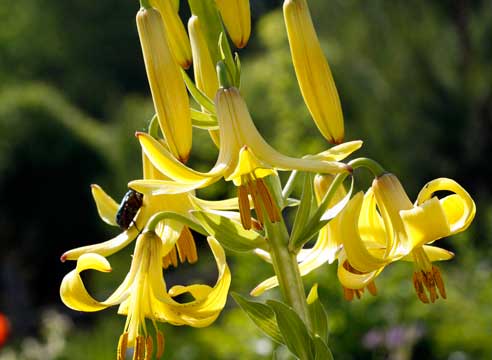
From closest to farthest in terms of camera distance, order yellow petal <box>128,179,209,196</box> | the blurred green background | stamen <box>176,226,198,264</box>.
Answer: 1. yellow petal <box>128,179,209,196</box>
2. stamen <box>176,226,198,264</box>
3. the blurred green background

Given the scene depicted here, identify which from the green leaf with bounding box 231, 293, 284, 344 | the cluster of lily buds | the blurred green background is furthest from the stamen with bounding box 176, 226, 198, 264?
the blurred green background

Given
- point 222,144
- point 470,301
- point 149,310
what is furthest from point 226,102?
point 470,301

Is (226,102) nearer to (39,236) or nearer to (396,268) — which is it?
(396,268)

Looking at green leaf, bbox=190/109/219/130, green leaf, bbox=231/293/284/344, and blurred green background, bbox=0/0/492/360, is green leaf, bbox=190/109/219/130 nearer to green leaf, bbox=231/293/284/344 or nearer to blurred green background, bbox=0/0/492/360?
green leaf, bbox=231/293/284/344

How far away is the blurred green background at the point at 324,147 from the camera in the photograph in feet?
10.8

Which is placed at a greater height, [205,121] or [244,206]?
[205,121]

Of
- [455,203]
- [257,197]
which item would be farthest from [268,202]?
[455,203]

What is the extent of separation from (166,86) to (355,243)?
0.29 metres

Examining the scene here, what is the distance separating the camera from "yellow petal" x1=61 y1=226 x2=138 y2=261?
120 centimetres

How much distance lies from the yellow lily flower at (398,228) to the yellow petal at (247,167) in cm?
10

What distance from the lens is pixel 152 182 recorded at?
105cm

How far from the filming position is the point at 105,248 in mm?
1232

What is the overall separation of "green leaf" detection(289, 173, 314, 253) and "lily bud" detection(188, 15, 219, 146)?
13cm

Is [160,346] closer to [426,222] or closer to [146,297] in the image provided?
[146,297]
